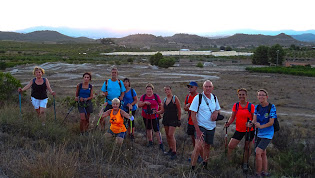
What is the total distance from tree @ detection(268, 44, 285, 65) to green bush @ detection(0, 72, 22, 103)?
47332mm

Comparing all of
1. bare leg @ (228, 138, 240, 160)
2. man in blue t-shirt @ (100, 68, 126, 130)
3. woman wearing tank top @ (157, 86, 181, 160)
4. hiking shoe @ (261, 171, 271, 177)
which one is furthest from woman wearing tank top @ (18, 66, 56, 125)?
hiking shoe @ (261, 171, 271, 177)

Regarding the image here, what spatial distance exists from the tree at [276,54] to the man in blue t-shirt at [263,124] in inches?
1913

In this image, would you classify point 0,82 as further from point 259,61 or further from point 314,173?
point 259,61

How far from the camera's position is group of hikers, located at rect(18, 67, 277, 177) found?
5297 mm

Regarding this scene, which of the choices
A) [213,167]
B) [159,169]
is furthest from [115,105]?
[213,167]

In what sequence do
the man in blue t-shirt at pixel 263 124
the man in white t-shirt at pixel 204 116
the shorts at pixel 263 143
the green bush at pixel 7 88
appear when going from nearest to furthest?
the man in white t-shirt at pixel 204 116
the man in blue t-shirt at pixel 263 124
the shorts at pixel 263 143
the green bush at pixel 7 88

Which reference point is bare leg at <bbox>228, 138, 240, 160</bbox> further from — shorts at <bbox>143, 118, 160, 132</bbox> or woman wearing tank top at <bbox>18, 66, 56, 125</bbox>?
woman wearing tank top at <bbox>18, 66, 56, 125</bbox>

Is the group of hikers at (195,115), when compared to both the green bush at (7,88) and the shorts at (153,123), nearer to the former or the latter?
the shorts at (153,123)

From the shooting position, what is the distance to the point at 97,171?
4637mm

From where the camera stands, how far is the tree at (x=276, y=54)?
168 feet

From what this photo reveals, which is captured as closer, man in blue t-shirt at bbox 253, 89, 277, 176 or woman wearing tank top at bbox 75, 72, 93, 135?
man in blue t-shirt at bbox 253, 89, 277, 176

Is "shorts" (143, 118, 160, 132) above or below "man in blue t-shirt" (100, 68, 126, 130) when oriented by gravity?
below

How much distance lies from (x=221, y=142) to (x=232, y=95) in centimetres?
1247

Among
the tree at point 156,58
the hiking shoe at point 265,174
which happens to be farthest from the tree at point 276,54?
the hiking shoe at point 265,174
